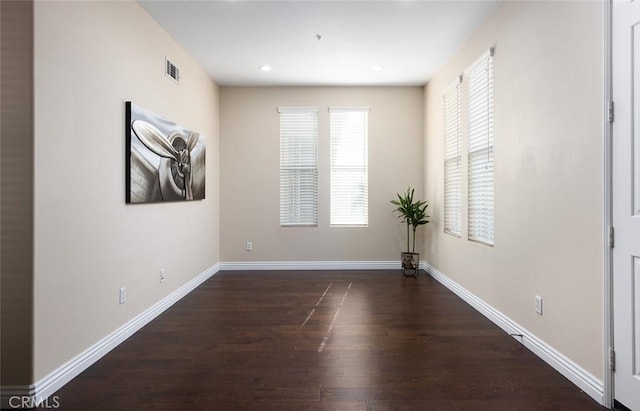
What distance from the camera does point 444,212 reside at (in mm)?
4664

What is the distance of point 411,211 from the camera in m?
5.06

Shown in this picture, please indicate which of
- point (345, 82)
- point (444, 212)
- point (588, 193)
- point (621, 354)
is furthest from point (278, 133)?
point (621, 354)

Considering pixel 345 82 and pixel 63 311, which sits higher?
pixel 345 82

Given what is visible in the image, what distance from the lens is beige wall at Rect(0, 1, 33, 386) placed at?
1.91 m

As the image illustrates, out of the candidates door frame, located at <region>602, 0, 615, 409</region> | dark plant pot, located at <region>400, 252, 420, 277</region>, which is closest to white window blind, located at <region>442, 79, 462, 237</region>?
dark plant pot, located at <region>400, 252, 420, 277</region>

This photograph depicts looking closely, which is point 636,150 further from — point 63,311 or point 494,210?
point 63,311

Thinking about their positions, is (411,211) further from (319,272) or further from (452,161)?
(319,272)

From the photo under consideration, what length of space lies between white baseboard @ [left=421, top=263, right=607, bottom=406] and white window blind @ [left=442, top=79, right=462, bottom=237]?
93cm

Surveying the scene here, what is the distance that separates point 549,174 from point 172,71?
3.57m

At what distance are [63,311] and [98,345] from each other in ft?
1.57

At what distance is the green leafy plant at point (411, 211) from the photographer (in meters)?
5.06

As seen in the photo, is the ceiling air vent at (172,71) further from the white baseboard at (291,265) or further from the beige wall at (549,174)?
the beige wall at (549,174)

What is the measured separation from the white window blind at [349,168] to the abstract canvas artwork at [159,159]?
203 cm

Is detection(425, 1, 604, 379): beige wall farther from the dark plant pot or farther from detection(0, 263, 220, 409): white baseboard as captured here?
detection(0, 263, 220, 409): white baseboard
